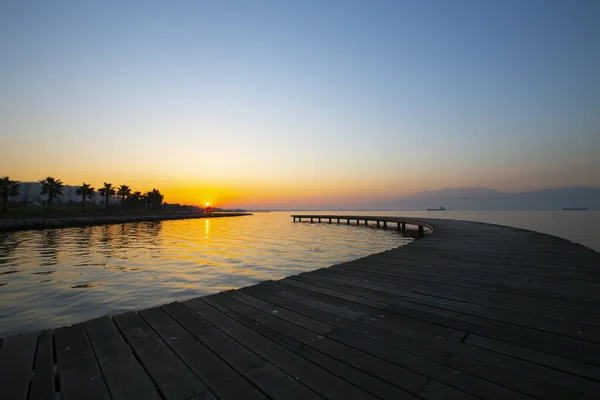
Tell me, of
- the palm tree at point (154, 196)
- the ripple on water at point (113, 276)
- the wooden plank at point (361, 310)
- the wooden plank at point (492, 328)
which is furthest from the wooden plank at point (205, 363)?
the palm tree at point (154, 196)

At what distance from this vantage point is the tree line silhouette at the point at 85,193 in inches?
2186

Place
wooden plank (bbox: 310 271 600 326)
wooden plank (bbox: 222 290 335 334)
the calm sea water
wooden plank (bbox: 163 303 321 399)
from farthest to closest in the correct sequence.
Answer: the calm sea water → wooden plank (bbox: 310 271 600 326) → wooden plank (bbox: 222 290 335 334) → wooden plank (bbox: 163 303 321 399)

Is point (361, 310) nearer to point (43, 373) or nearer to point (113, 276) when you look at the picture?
point (43, 373)

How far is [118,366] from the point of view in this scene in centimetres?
243

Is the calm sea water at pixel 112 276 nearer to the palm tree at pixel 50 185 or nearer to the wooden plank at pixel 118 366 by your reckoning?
the wooden plank at pixel 118 366

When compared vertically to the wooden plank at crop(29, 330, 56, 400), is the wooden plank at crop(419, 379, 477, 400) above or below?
above

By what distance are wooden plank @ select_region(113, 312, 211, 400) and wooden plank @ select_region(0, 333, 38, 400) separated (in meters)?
0.75

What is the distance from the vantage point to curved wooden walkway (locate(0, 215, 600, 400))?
2090 mm

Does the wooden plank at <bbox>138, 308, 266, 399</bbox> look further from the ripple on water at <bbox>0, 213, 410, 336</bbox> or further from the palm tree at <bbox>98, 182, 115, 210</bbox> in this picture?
the palm tree at <bbox>98, 182, 115, 210</bbox>

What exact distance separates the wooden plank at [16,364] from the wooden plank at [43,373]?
40 millimetres

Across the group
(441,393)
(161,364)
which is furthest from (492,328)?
(161,364)

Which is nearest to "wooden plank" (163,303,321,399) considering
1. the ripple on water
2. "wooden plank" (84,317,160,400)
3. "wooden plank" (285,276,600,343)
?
"wooden plank" (84,317,160,400)

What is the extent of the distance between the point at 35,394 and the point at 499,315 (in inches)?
190

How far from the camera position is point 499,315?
355cm
